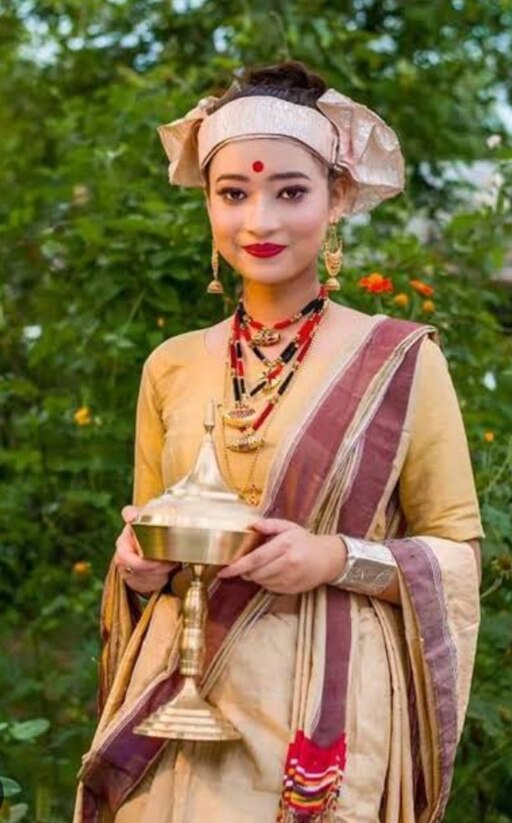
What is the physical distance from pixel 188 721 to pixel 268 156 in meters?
0.75

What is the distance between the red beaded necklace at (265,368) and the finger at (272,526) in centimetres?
19

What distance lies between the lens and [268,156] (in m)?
2.15

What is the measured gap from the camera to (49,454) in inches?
161

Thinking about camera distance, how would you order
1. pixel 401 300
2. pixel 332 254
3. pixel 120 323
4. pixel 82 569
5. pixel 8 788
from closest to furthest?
pixel 332 254
pixel 8 788
pixel 401 300
pixel 120 323
pixel 82 569

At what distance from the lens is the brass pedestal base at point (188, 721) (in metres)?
1.94

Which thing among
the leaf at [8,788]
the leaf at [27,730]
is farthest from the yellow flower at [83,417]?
the leaf at [8,788]

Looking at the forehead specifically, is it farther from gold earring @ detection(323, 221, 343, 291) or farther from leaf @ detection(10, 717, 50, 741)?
leaf @ detection(10, 717, 50, 741)

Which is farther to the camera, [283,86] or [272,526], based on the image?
[283,86]

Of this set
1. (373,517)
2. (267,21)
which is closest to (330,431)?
(373,517)

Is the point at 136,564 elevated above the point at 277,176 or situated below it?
below

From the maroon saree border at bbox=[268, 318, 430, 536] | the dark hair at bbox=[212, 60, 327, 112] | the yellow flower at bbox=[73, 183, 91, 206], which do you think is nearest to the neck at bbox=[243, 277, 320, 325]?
the maroon saree border at bbox=[268, 318, 430, 536]

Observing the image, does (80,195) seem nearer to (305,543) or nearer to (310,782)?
(305,543)

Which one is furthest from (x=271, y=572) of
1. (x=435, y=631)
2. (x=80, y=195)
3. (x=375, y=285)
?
(x=80, y=195)

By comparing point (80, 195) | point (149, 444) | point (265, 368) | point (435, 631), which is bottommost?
point (435, 631)
